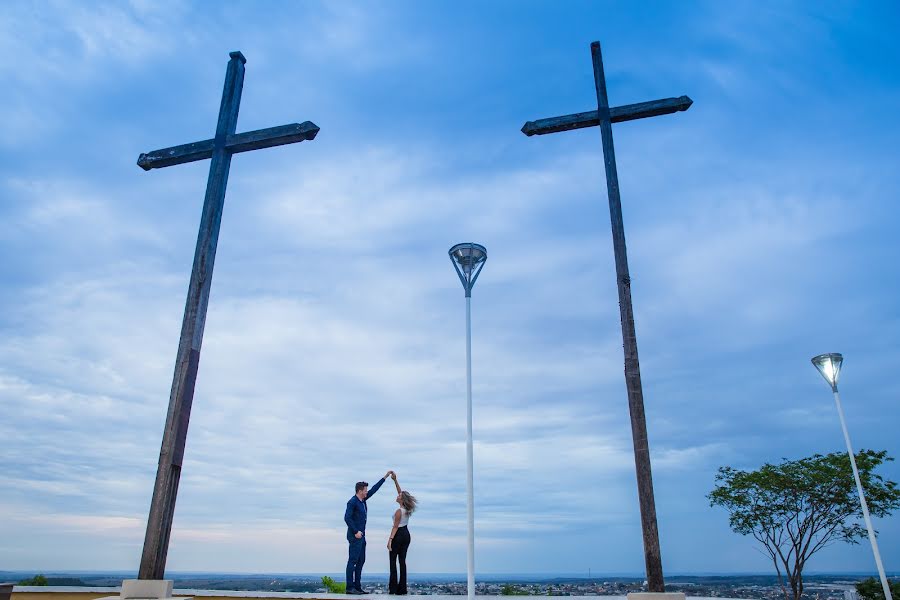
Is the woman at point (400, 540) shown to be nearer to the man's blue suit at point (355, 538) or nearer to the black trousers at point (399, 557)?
the black trousers at point (399, 557)

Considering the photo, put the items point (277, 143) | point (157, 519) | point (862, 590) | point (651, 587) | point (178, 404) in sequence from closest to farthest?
1. point (651, 587)
2. point (157, 519)
3. point (178, 404)
4. point (277, 143)
5. point (862, 590)

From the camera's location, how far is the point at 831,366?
11.3m

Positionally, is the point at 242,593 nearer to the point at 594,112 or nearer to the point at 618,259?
the point at 618,259

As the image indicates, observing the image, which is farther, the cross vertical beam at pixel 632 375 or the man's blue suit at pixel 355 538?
the man's blue suit at pixel 355 538

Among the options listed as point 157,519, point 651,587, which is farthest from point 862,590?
point 157,519

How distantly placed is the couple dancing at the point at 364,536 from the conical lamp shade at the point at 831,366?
834 cm

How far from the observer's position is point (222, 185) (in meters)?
8.91

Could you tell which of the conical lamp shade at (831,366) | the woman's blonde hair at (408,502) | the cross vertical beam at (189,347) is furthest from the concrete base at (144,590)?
the conical lamp shade at (831,366)

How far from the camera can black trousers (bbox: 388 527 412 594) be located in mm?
8305

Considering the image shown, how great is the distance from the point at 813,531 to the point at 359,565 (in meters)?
11.7

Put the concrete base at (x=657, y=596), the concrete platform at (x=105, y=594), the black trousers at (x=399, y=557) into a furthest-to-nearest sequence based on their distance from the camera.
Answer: the black trousers at (x=399, y=557) → the concrete platform at (x=105, y=594) → the concrete base at (x=657, y=596)

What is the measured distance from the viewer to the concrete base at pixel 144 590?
21.3ft

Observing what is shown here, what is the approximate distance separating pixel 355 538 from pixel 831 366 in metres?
9.37

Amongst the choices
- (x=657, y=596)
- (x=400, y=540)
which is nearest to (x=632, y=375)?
(x=657, y=596)
